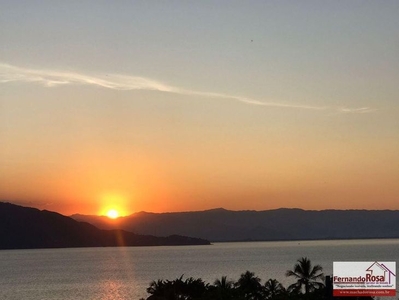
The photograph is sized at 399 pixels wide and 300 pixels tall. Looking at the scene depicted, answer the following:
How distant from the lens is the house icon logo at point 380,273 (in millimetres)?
42875

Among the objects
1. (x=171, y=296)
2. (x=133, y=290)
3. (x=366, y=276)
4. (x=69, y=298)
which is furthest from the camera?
(x=133, y=290)

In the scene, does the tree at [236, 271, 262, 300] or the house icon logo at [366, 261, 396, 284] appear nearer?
the house icon logo at [366, 261, 396, 284]

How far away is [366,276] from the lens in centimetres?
4294

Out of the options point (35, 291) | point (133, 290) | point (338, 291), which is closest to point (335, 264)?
point (338, 291)

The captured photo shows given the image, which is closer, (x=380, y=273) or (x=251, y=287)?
(x=380, y=273)

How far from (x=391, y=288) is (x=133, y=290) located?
14387 centimetres

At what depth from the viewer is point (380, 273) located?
43.3m

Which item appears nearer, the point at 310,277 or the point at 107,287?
the point at 310,277

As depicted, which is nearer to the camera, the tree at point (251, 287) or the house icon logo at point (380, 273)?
the house icon logo at point (380, 273)

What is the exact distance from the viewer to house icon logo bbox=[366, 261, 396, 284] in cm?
4288

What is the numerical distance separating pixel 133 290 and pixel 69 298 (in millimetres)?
20538

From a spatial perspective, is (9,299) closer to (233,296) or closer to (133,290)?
(133,290)

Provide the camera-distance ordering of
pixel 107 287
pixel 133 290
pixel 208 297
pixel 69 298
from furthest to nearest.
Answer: pixel 107 287, pixel 133 290, pixel 69 298, pixel 208 297

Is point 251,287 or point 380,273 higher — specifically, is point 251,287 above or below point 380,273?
below
